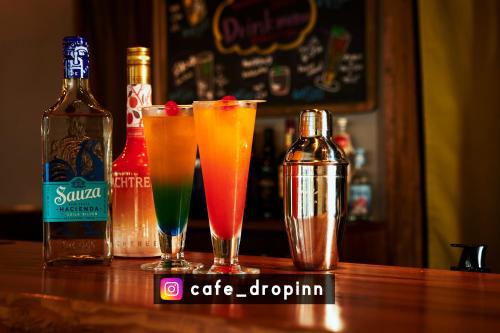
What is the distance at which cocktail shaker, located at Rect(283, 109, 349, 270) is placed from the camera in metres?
1.01

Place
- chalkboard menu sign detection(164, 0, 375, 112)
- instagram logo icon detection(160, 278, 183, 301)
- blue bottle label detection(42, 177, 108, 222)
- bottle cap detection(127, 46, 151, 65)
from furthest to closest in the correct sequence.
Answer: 1. chalkboard menu sign detection(164, 0, 375, 112)
2. bottle cap detection(127, 46, 151, 65)
3. blue bottle label detection(42, 177, 108, 222)
4. instagram logo icon detection(160, 278, 183, 301)

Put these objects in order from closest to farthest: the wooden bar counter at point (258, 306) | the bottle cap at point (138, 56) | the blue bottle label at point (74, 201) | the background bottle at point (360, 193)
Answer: the wooden bar counter at point (258, 306), the blue bottle label at point (74, 201), the bottle cap at point (138, 56), the background bottle at point (360, 193)

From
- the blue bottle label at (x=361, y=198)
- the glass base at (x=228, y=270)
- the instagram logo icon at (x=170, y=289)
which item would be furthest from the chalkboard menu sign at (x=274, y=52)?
the instagram logo icon at (x=170, y=289)

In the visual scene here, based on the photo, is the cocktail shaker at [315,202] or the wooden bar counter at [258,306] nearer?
the wooden bar counter at [258,306]

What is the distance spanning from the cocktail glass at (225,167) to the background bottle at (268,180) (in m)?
2.17

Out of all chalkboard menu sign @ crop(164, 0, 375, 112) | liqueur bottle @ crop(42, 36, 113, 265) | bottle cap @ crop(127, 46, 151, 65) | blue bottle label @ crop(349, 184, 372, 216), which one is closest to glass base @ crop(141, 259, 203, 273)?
liqueur bottle @ crop(42, 36, 113, 265)

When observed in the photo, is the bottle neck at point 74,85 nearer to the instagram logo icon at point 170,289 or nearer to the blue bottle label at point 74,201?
the blue bottle label at point 74,201

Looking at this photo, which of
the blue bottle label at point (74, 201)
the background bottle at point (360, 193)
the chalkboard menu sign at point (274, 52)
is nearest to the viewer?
the blue bottle label at point (74, 201)

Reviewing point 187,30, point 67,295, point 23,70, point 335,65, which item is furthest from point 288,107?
point 67,295

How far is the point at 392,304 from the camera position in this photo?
0.75 metres

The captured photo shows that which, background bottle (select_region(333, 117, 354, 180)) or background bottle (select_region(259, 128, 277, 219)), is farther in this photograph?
background bottle (select_region(259, 128, 277, 219))

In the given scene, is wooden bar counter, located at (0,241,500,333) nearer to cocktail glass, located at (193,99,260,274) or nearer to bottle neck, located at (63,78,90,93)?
cocktail glass, located at (193,99,260,274)

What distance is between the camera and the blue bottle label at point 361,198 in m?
3.03

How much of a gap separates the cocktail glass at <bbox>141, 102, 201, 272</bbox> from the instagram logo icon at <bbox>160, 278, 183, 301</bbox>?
21 centimetres
